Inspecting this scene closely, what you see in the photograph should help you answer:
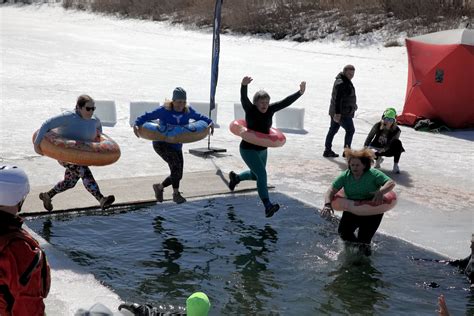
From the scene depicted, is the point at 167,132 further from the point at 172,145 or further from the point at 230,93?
the point at 230,93

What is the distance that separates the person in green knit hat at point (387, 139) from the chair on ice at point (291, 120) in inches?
142

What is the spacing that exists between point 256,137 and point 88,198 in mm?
2340

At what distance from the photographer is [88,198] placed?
32.8ft

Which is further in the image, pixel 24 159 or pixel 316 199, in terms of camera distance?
pixel 24 159

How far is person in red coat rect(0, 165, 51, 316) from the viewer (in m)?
3.91

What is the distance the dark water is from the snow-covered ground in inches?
39.6

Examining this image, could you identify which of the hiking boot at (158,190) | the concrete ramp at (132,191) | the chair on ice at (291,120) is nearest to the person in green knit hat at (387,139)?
the concrete ramp at (132,191)

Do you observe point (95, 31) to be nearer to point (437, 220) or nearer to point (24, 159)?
point (24, 159)

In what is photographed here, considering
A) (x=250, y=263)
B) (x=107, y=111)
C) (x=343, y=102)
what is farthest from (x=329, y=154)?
(x=250, y=263)

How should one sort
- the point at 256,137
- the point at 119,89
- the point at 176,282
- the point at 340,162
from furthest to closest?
the point at 119,89
the point at 340,162
the point at 256,137
the point at 176,282

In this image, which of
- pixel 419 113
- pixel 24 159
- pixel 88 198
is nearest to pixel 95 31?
pixel 419 113

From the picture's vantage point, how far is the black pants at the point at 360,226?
8344 millimetres

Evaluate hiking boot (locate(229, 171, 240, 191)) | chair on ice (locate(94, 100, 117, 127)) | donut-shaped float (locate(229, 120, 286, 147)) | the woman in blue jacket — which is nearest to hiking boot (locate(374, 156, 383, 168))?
hiking boot (locate(229, 171, 240, 191))

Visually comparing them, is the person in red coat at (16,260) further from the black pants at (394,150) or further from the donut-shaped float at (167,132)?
the black pants at (394,150)
